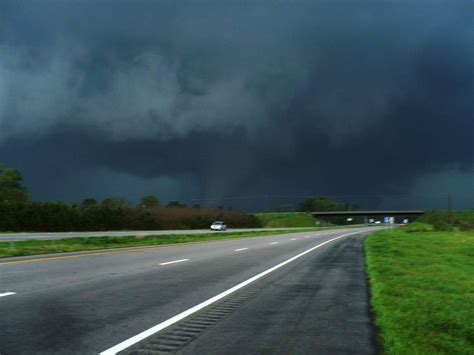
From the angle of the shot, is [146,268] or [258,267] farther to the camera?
[258,267]

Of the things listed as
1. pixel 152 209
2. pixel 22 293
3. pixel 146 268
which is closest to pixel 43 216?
pixel 152 209

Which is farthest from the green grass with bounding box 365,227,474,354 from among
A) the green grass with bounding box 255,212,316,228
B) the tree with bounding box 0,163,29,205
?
the green grass with bounding box 255,212,316,228

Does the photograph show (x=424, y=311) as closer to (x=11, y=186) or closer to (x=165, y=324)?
(x=165, y=324)

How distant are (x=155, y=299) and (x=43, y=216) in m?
55.5

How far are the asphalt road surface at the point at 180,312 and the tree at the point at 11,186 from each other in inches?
2892

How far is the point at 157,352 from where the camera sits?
5090mm

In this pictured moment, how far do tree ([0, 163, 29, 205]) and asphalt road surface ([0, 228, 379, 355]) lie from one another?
73.4m

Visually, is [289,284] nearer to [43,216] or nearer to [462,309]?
[462,309]

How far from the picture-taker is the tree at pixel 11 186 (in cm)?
7775

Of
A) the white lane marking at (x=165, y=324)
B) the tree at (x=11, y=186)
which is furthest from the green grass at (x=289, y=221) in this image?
the white lane marking at (x=165, y=324)

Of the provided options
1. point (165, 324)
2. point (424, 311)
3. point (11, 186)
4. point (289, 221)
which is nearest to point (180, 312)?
point (165, 324)

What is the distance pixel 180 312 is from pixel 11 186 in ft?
271

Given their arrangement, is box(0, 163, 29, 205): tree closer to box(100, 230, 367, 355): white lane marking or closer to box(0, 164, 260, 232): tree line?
box(0, 164, 260, 232): tree line

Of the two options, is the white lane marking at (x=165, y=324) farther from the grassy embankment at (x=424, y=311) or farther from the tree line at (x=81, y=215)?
the tree line at (x=81, y=215)
